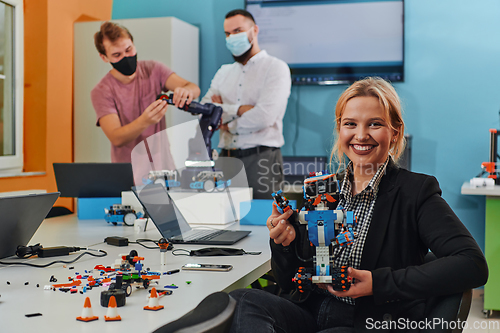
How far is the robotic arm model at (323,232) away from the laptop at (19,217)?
757mm

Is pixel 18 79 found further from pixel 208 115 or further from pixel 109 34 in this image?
pixel 208 115

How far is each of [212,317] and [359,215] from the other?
0.63m

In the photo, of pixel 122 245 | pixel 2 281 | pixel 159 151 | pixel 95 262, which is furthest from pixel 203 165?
pixel 2 281

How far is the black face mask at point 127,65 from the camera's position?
3.35 metres

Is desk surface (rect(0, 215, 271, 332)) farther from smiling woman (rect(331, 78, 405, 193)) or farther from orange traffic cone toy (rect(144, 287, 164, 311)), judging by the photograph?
smiling woman (rect(331, 78, 405, 193))

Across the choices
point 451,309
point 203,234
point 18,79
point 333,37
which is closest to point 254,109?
point 333,37

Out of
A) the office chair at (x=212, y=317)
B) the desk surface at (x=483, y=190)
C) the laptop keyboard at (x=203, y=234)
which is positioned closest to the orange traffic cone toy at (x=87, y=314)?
the office chair at (x=212, y=317)

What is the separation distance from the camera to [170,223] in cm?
162

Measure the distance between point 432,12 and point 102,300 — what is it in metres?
3.03

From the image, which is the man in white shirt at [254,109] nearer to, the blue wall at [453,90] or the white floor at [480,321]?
the blue wall at [453,90]

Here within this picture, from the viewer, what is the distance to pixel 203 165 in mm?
2039

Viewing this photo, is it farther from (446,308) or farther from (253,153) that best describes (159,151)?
(446,308)

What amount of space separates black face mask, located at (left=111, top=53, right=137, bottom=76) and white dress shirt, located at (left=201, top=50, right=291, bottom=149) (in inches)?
29.6

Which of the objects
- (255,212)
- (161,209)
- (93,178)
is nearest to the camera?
(161,209)
